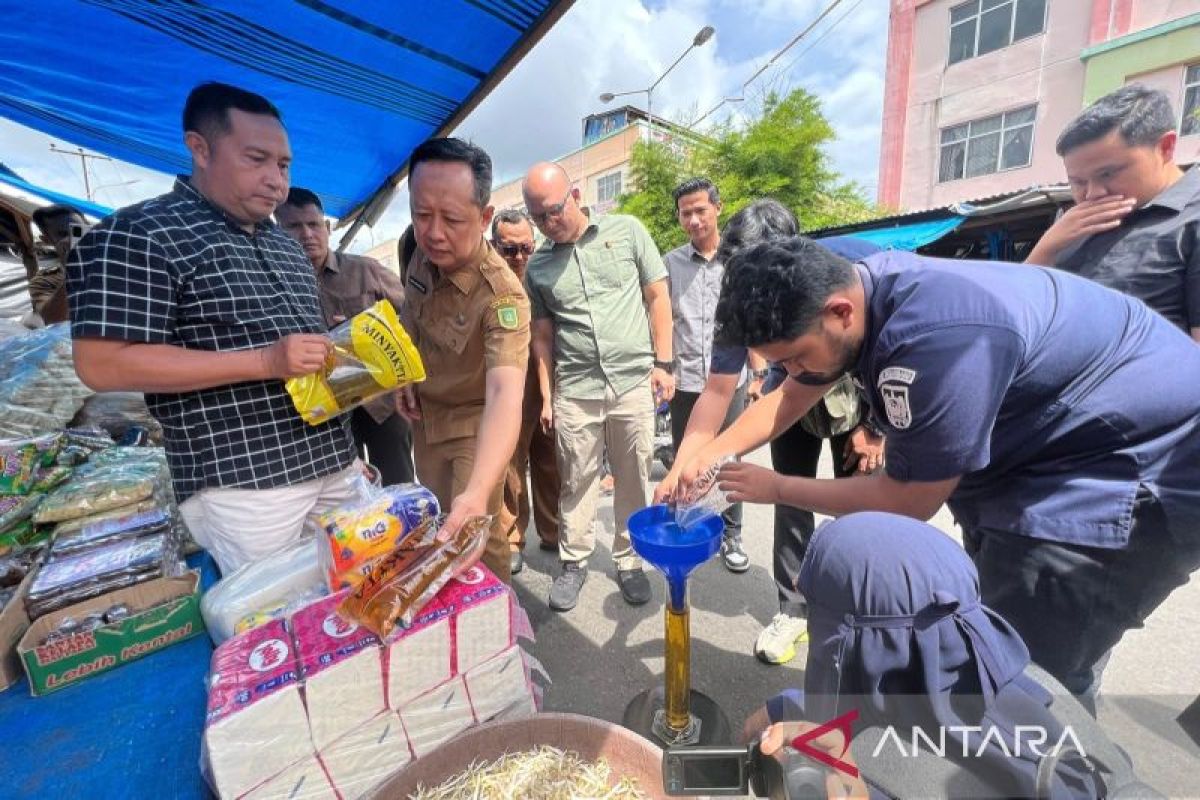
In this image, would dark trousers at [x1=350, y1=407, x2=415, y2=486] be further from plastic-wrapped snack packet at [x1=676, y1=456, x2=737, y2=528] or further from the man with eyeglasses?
plastic-wrapped snack packet at [x1=676, y1=456, x2=737, y2=528]

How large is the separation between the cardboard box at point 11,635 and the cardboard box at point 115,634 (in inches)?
2.0

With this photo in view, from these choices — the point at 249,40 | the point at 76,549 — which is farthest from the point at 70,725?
the point at 249,40

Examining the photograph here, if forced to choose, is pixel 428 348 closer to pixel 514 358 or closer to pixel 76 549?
pixel 514 358

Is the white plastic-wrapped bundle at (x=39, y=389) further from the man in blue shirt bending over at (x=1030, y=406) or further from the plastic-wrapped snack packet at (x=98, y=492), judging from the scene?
the man in blue shirt bending over at (x=1030, y=406)

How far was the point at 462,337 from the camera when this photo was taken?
1720 millimetres

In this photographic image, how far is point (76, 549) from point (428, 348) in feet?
3.89

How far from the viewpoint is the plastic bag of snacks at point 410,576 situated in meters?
0.99

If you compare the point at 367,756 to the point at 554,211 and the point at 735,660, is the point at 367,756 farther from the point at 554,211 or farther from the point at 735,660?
the point at 554,211

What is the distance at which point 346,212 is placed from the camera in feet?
17.5

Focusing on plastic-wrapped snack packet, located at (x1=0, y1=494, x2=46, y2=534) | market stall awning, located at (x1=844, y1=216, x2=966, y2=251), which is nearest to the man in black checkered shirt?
→ plastic-wrapped snack packet, located at (x1=0, y1=494, x2=46, y2=534)

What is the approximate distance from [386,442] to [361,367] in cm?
168

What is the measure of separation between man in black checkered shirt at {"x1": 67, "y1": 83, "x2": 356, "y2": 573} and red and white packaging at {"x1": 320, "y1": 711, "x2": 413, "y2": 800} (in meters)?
0.71

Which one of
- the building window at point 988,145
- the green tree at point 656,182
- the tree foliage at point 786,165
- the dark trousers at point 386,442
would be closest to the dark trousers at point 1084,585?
the dark trousers at point 386,442

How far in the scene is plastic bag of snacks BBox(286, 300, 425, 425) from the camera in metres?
1.35
